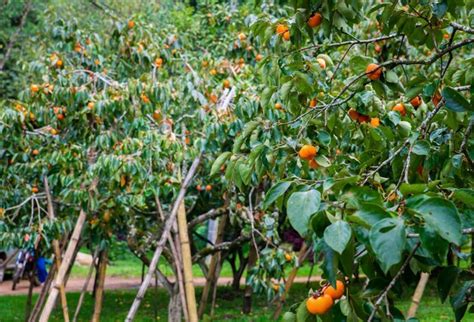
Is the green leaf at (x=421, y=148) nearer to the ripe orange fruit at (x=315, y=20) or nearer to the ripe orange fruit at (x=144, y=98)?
the ripe orange fruit at (x=315, y=20)

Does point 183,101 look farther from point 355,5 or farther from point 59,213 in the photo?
point 355,5

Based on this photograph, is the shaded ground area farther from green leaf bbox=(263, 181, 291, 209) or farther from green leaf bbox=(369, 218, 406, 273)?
green leaf bbox=(369, 218, 406, 273)

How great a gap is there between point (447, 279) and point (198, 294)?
11130 mm

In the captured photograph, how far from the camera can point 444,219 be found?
1.40 metres

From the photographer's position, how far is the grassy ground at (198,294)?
973cm

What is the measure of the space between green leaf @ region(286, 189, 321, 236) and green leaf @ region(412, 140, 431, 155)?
62 centimetres

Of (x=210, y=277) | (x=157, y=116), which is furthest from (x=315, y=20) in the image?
(x=210, y=277)

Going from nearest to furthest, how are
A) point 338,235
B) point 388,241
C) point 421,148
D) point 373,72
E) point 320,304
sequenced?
point 388,241 → point 338,235 → point 320,304 → point 421,148 → point 373,72

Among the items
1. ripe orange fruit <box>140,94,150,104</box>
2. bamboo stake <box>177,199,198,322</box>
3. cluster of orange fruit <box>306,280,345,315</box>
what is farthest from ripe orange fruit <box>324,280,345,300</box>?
ripe orange fruit <box>140,94,150,104</box>

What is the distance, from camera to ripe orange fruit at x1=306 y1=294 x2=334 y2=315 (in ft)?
5.86

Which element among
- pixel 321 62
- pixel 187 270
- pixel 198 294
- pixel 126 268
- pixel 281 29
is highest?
pixel 281 29

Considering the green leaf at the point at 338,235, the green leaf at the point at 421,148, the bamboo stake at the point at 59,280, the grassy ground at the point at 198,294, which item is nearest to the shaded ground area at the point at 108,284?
the grassy ground at the point at 198,294

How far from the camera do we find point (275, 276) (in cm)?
620

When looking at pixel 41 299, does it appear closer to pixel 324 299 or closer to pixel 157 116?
pixel 157 116
